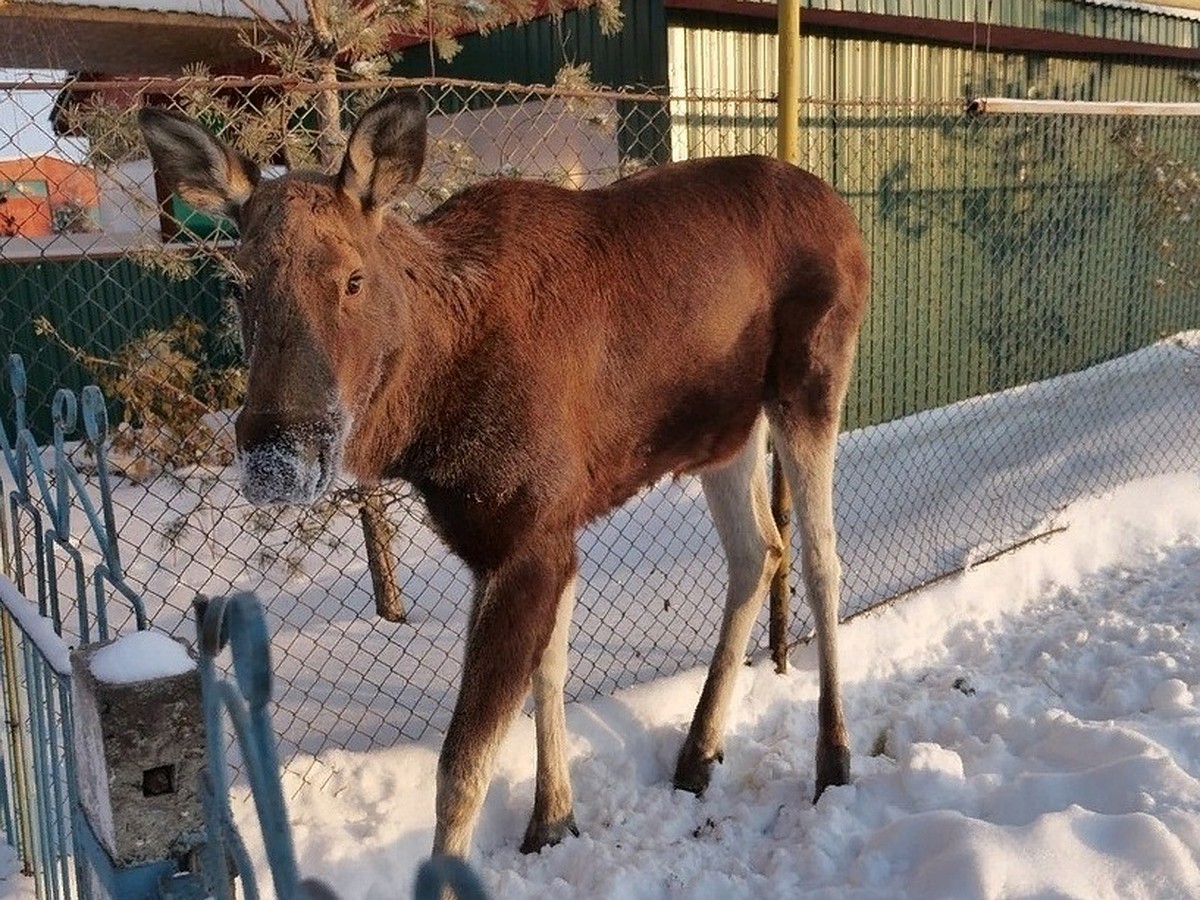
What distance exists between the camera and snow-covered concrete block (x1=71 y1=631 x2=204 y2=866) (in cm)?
191

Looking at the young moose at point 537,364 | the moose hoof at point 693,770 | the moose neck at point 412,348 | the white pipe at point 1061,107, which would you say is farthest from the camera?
the white pipe at point 1061,107

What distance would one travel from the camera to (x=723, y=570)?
21.4 feet

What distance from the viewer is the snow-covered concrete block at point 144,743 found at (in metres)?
1.91

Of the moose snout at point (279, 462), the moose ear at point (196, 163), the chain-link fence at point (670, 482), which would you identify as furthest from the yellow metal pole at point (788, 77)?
the moose snout at point (279, 462)

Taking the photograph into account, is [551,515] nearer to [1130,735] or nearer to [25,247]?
[1130,735]

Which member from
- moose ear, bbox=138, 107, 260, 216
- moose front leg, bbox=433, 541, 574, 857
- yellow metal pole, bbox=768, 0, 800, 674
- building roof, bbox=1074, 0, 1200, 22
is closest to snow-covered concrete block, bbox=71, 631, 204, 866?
moose front leg, bbox=433, 541, 574, 857

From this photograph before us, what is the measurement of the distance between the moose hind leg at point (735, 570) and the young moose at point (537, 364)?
1cm

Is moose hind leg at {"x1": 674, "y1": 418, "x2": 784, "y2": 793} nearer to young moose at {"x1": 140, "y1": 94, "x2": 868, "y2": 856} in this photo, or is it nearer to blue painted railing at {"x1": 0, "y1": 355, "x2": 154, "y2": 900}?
young moose at {"x1": 140, "y1": 94, "x2": 868, "y2": 856}

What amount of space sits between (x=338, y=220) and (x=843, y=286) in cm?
222

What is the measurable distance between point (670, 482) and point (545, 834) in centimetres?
332

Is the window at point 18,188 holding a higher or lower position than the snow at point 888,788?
higher

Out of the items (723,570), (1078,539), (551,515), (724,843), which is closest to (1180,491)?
(1078,539)

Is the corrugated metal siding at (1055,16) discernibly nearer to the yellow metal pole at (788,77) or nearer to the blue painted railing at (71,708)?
the yellow metal pole at (788,77)

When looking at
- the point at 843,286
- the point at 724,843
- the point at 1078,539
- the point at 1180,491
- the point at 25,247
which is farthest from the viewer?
the point at 25,247
